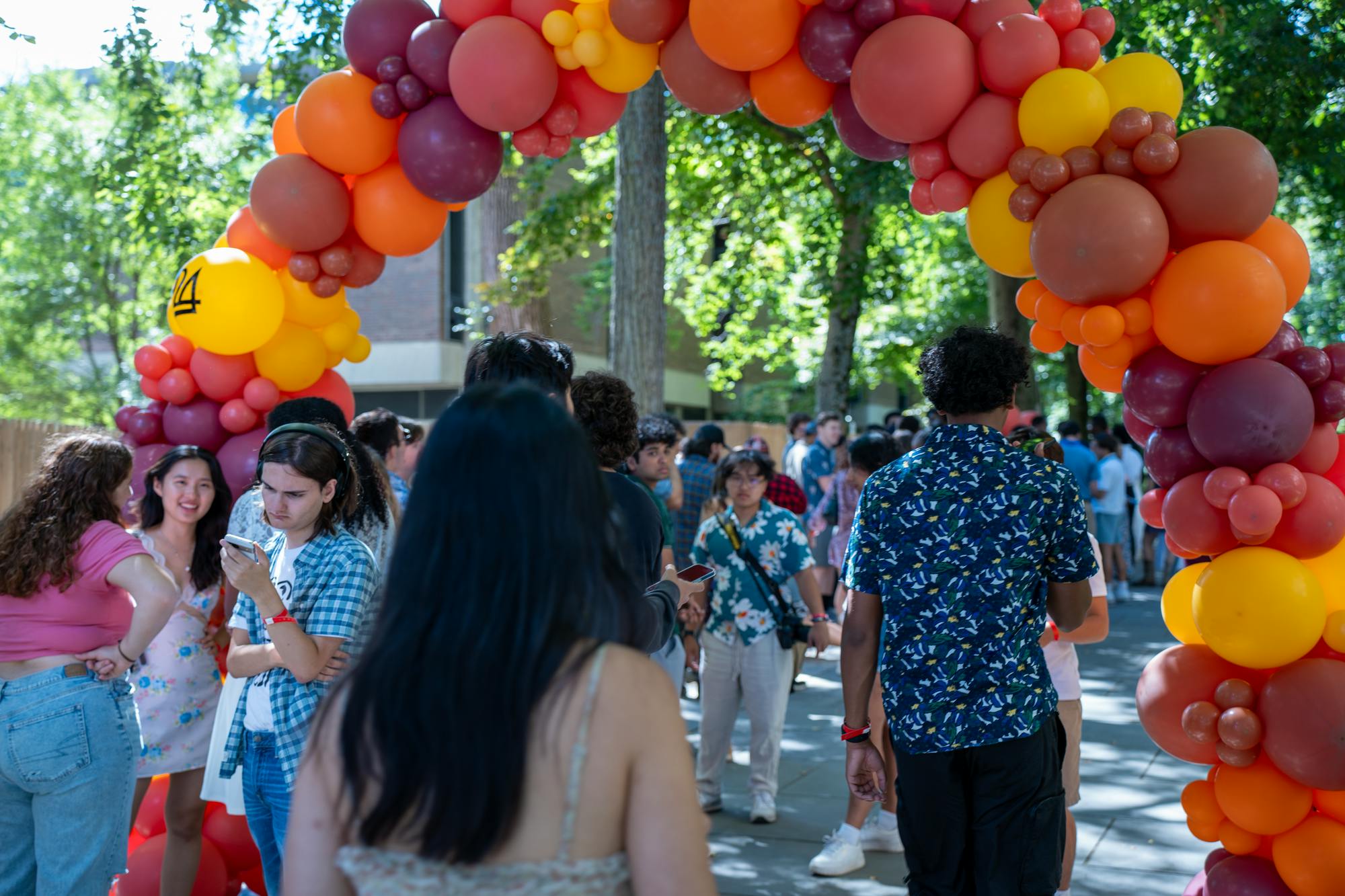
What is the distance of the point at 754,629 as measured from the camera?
238 inches

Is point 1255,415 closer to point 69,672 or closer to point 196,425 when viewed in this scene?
point 69,672

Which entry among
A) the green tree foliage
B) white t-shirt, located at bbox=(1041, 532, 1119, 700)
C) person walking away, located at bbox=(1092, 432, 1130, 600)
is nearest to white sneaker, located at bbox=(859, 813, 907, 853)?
white t-shirt, located at bbox=(1041, 532, 1119, 700)

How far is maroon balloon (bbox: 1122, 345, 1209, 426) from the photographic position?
380 centimetres

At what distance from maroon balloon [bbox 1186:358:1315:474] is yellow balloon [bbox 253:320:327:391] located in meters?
3.88

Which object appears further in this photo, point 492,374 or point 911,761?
point 911,761

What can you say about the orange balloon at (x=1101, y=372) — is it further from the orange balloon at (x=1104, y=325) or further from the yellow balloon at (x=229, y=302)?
the yellow balloon at (x=229, y=302)

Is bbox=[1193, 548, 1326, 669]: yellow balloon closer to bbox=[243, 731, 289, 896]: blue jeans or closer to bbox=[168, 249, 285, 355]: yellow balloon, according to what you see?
bbox=[243, 731, 289, 896]: blue jeans

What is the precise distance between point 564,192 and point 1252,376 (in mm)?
10430

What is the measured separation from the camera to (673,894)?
5.11 feet

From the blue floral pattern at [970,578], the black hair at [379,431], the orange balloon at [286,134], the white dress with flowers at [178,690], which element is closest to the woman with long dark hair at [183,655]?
the white dress with flowers at [178,690]

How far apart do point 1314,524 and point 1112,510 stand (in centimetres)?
998

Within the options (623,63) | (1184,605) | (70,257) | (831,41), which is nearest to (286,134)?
(623,63)

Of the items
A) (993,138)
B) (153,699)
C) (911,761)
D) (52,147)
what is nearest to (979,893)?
(911,761)

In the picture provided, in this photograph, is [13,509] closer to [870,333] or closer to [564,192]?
[564,192]
